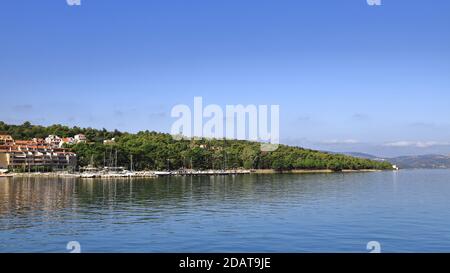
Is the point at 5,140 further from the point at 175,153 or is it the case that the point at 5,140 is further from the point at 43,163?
the point at 175,153

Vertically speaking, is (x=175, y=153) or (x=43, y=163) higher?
(x=175, y=153)

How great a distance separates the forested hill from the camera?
90.3 m

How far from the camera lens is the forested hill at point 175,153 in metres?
90.3

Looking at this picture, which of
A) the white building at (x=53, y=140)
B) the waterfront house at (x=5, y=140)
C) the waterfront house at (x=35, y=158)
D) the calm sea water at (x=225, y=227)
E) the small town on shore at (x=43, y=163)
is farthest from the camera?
the white building at (x=53, y=140)

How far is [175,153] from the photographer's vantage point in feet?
310

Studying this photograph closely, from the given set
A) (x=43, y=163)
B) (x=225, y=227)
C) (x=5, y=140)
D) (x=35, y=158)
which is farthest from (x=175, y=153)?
(x=225, y=227)

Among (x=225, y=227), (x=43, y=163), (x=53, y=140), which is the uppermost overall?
(x=53, y=140)

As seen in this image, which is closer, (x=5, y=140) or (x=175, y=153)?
(x=175, y=153)

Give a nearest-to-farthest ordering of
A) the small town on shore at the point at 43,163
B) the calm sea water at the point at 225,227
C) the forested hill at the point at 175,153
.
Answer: the calm sea water at the point at 225,227
the small town on shore at the point at 43,163
the forested hill at the point at 175,153

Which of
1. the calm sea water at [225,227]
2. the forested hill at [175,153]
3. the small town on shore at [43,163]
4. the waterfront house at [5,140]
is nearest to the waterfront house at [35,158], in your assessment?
the small town on shore at [43,163]

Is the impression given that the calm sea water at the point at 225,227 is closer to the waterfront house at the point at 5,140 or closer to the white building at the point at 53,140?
the waterfront house at the point at 5,140
